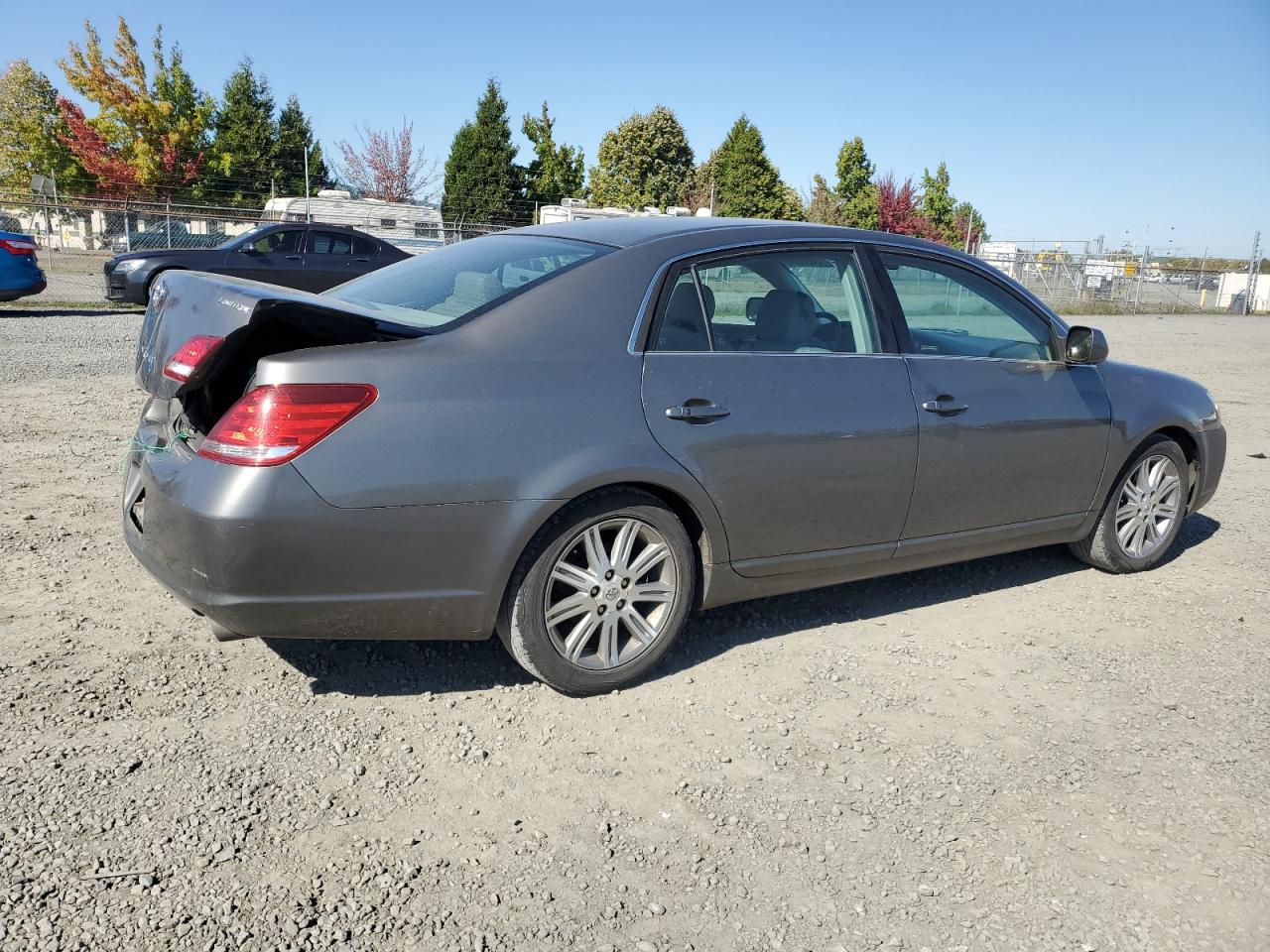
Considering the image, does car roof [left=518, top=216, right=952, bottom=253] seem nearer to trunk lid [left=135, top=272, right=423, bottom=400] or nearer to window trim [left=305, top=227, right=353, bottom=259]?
trunk lid [left=135, top=272, right=423, bottom=400]

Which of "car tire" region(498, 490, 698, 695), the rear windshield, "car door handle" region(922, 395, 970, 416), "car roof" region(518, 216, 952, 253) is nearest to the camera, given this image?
"car tire" region(498, 490, 698, 695)

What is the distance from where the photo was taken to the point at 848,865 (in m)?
2.62

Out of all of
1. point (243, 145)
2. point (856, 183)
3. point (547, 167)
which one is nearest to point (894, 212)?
point (856, 183)

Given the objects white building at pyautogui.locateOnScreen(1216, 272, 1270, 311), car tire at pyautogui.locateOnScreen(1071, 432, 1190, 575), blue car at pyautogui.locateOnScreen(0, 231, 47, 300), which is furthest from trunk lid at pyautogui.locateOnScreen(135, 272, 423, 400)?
white building at pyautogui.locateOnScreen(1216, 272, 1270, 311)

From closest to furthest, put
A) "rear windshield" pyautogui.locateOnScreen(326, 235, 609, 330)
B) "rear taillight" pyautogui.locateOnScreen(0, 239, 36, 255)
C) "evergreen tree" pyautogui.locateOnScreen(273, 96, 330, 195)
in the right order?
"rear windshield" pyautogui.locateOnScreen(326, 235, 609, 330) → "rear taillight" pyautogui.locateOnScreen(0, 239, 36, 255) → "evergreen tree" pyautogui.locateOnScreen(273, 96, 330, 195)

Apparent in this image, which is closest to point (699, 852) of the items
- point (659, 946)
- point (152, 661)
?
point (659, 946)

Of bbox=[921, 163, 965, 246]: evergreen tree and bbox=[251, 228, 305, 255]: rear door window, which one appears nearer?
bbox=[251, 228, 305, 255]: rear door window

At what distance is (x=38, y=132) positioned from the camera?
41625 millimetres

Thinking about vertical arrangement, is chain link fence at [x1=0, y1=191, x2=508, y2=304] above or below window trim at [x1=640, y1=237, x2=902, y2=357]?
above

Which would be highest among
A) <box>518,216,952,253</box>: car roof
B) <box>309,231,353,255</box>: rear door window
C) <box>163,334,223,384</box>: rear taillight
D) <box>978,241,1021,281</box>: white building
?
<box>978,241,1021,281</box>: white building

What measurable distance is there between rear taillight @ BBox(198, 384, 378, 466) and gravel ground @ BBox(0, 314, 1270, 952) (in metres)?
0.90

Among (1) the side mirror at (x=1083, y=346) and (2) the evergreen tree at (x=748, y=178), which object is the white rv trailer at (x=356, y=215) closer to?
(2) the evergreen tree at (x=748, y=178)

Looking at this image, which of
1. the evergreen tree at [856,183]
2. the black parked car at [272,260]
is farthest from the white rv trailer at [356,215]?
the evergreen tree at [856,183]

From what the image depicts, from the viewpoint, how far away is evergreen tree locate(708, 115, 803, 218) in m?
46.6
